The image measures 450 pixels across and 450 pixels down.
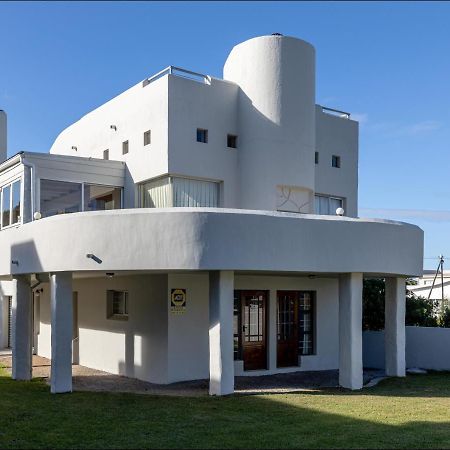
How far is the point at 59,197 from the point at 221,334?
810cm

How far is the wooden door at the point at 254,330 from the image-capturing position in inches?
659

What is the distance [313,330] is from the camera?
60.0 feet

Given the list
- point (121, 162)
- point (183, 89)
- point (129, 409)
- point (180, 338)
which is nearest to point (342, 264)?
point (180, 338)

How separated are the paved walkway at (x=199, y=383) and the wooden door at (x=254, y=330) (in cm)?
61

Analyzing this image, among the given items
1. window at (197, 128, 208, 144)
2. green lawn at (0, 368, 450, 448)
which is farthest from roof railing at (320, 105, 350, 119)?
green lawn at (0, 368, 450, 448)

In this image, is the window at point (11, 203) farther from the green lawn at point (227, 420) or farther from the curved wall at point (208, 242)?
the green lawn at point (227, 420)

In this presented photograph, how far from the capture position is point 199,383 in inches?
599

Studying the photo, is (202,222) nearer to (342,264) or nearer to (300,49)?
(342,264)

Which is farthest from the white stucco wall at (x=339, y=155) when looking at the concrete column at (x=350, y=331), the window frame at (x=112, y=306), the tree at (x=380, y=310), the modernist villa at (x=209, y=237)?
the window frame at (x=112, y=306)

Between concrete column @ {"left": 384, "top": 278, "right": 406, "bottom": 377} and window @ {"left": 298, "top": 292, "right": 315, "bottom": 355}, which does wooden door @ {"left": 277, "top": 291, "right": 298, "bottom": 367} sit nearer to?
window @ {"left": 298, "top": 292, "right": 315, "bottom": 355}

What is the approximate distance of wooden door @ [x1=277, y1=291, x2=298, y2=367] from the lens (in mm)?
17484

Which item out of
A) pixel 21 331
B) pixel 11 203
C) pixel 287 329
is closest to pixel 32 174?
pixel 11 203

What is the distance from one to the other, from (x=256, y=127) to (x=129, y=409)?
9504 mm

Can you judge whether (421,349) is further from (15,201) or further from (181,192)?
(15,201)
